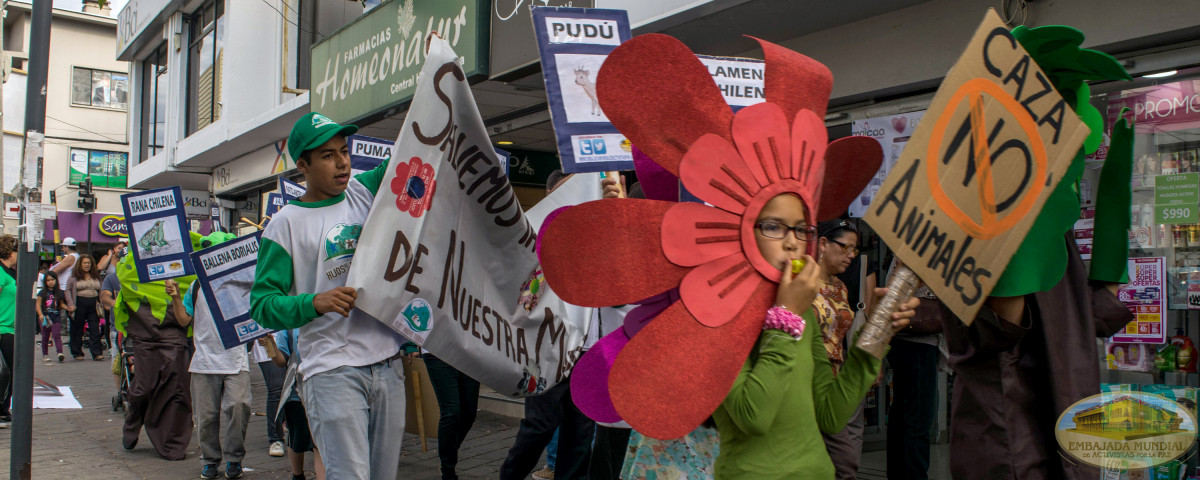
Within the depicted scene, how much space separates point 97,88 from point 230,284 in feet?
121

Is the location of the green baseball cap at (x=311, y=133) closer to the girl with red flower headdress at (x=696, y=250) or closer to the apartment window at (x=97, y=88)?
the girl with red flower headdress at (x=696, y=250)

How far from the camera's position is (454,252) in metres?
3.38

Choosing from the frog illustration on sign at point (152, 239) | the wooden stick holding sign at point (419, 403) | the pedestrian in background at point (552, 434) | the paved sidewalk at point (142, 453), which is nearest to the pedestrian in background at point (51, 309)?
the paved sidewalk at point (142, 453)

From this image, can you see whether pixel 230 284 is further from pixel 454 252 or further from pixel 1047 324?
pixel 1047 324

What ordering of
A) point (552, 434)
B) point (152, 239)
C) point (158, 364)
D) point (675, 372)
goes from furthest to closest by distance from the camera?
point (158, 364) < point (152, 239) < point (552, 434) < point (675, 372)

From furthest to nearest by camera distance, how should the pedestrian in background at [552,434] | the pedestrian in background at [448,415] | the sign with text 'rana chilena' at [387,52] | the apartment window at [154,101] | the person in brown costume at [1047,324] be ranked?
the apartment window at [154,101] → the sign with text 'rana chilena' at [387,52] → the pedestrian in background at [448,415] → the pedestrian in background at [552,434] → the person in brown costume at [1047,324]

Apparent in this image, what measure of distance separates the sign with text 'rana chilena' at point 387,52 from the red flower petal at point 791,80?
607 centimetres

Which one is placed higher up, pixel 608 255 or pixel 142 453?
pixel 608 255

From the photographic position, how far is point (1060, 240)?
236 centimetres

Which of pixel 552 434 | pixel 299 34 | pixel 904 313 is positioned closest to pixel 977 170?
pixel 904 313

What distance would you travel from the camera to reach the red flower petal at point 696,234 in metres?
2.08

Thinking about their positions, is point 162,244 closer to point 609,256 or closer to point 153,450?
point 153,450

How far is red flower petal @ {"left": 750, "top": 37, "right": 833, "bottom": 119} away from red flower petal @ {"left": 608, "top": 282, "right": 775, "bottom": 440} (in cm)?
54

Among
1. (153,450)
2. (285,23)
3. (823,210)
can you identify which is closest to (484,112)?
(153,450)
